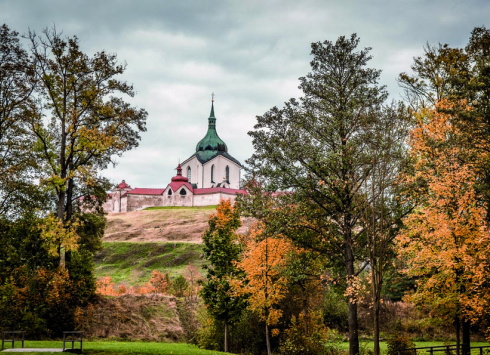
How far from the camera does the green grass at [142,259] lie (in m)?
56.3

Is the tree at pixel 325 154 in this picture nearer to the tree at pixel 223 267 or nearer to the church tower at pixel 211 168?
the tree at pixel 223 267

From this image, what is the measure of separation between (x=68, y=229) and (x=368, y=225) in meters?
13.2

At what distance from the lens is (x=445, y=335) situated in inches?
1172

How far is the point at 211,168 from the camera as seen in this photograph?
105062 mm

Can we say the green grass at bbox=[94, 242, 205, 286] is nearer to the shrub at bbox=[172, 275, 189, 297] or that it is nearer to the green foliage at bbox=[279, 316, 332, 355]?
the shrub at bbox=[172, 275, 189, 297]

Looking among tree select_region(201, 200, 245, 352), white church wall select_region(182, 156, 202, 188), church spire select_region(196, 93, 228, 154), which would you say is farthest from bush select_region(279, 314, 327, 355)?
church spire select_region(196, 93, 228, 154)

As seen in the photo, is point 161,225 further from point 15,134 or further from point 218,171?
point 15,134

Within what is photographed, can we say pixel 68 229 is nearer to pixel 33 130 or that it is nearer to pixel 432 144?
pixel 33 130

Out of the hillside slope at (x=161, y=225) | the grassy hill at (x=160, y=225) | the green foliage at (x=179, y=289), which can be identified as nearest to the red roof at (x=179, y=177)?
the grassy hill at (x=160, y=225)

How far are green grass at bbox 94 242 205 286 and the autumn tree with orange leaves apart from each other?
39674mm

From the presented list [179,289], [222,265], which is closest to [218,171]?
[179,289]

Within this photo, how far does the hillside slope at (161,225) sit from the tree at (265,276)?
43.0 meters

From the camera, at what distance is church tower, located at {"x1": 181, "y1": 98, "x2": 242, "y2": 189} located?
104 metres

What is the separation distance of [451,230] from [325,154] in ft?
19.0
